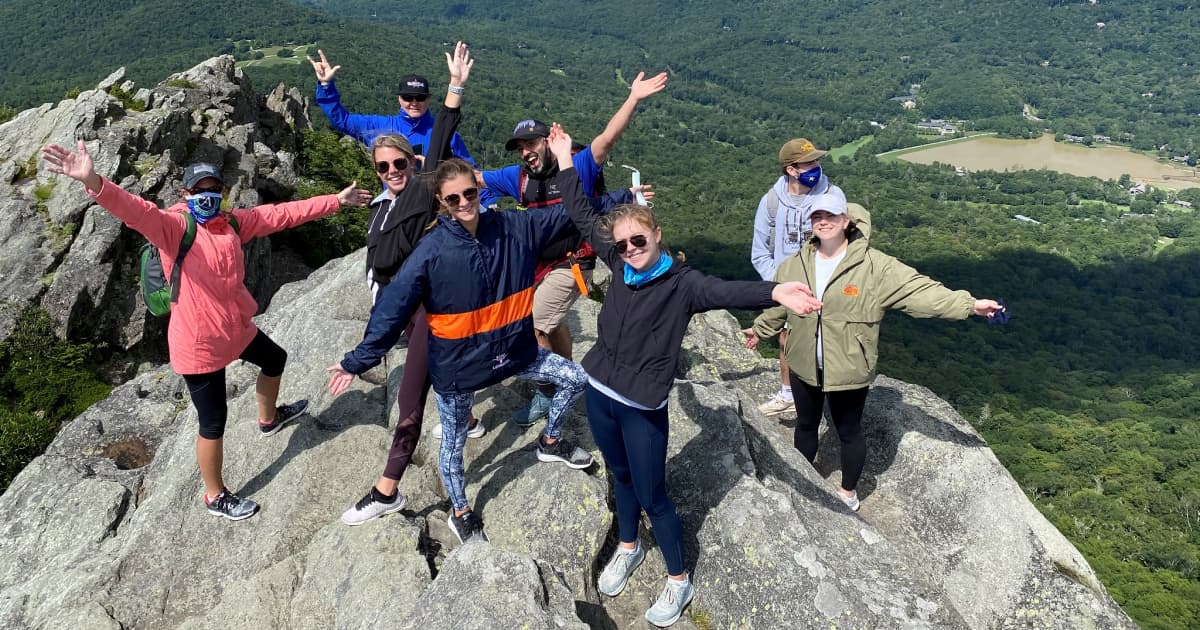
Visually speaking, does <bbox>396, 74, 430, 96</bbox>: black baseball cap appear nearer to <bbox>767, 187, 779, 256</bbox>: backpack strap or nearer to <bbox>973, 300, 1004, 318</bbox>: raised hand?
<bbox>767, 187, 779, 256</bbox>: backpack strap

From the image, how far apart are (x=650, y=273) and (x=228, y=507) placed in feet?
17.1

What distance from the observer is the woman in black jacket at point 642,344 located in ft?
15.1

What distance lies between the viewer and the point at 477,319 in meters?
5.22

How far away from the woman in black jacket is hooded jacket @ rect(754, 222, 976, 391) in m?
1.95

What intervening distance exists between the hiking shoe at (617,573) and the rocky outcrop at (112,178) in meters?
14.4

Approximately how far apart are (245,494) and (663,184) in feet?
561

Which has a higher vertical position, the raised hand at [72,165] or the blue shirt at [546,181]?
the raised hand at [72,165]

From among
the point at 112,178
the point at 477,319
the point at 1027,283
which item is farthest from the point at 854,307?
the point at 1027,283

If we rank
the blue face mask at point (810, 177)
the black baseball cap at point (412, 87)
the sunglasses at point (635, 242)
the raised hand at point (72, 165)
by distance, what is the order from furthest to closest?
the black baseball cap at point (412, 87)
the blue face mask at point (810, 177)
the raised hand at point (72, 165)
the sunglasses at point (635, 242)

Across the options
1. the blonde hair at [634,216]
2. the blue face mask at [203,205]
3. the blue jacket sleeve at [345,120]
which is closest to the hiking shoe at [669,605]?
the blonde hair at [634,216]

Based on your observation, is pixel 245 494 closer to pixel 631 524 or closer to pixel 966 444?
pixel 631 524

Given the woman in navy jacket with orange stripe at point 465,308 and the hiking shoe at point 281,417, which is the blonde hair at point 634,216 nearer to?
the woman in navy jacket with orange stripe at point 465,308

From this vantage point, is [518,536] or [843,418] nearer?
[518,536]

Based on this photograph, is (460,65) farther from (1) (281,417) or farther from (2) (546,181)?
(1) (281,417)
